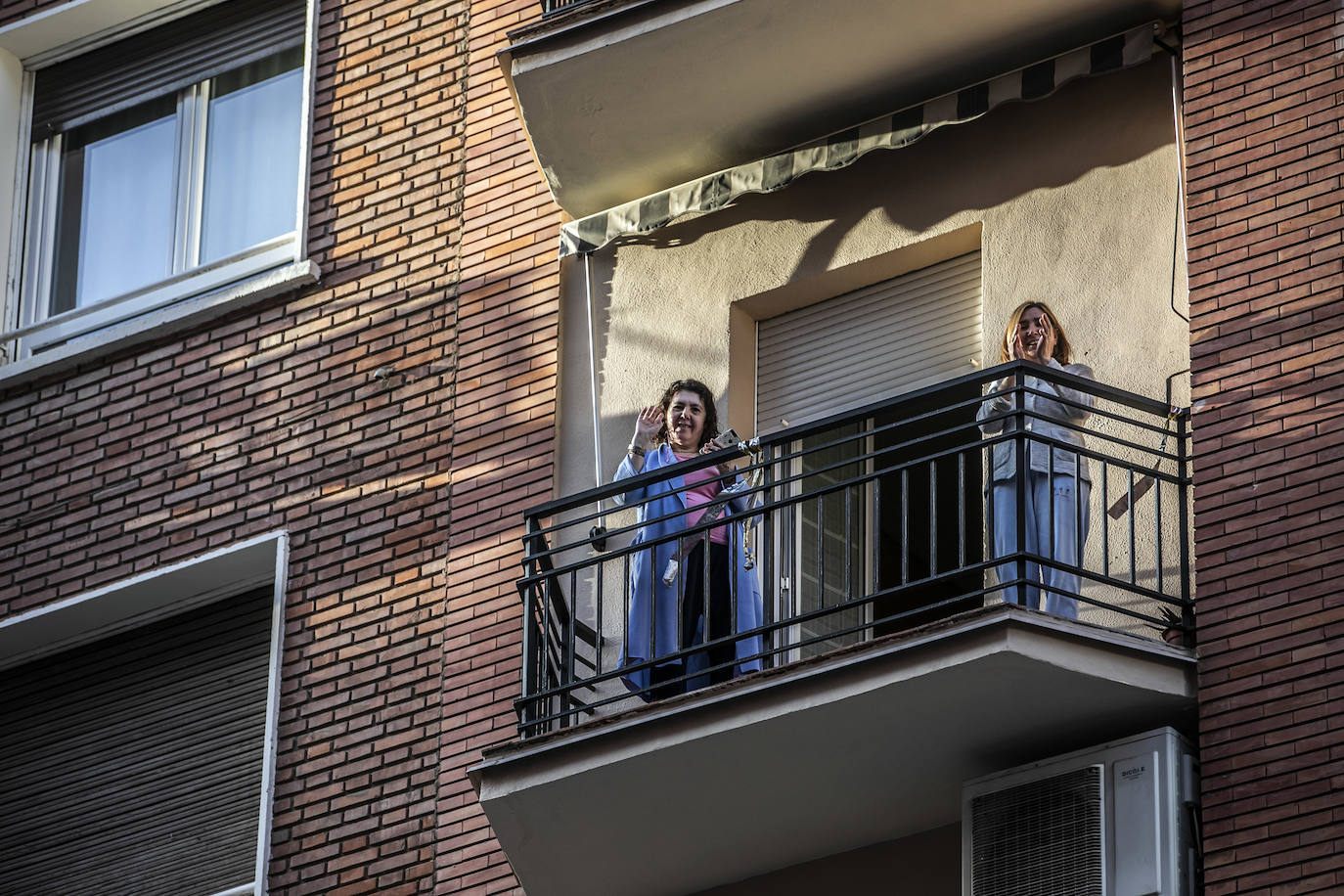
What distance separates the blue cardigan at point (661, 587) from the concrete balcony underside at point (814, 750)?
0.45 m

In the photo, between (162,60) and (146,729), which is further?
(162,60)

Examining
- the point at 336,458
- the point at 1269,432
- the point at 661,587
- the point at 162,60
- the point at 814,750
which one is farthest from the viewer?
the point at 162,60

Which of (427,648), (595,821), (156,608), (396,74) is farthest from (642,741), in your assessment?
(396,74)

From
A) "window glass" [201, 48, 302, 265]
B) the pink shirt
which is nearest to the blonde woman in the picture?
the pink shirt

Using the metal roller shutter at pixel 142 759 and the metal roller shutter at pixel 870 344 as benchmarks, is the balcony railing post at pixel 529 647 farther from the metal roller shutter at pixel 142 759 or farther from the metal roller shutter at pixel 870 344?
the metal roller shutter at pixel 142 759

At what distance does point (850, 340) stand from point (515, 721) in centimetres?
235

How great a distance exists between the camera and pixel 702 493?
36.0 feet

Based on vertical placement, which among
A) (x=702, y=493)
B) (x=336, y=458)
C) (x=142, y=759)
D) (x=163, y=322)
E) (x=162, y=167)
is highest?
(x=162, y=167)

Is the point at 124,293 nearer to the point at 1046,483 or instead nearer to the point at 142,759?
the point at 142,759

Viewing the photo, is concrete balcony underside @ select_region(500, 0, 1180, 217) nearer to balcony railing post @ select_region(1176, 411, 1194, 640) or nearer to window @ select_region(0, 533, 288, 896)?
balcony railing post @ select_region(1176, 411, 1194, 640)

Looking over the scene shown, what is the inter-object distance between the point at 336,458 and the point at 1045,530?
4.06 metres

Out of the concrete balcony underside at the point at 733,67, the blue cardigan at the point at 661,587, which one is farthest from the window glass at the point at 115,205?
the blue cardigan at the point at 661,587

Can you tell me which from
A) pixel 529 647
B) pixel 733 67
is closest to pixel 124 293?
pixel 733 67

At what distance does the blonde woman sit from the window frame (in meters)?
4.40
